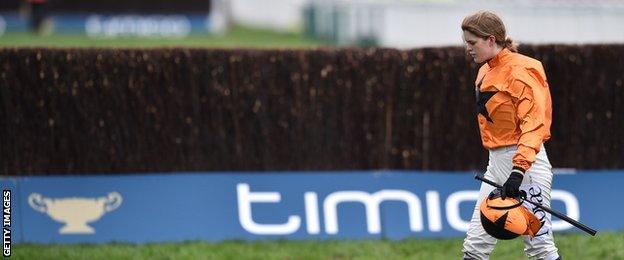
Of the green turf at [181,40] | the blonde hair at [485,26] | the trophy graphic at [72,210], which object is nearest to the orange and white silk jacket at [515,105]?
the blonde hair at [485,26]

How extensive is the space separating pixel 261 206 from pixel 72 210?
4.89ft

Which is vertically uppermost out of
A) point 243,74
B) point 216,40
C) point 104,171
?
point 243,74

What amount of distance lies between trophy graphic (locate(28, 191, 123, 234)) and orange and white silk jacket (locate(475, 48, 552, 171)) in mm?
3649

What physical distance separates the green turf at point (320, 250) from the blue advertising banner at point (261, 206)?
5.6 inches

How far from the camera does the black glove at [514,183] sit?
6.42 m

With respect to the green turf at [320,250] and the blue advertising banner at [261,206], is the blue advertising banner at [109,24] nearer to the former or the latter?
the blue advertising banner at [261,206]

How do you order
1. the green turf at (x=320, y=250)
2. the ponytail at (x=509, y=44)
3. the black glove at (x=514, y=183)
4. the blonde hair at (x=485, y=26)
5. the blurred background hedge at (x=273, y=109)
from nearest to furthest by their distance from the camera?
the black glove at (x=514, y=183) < the blonde hair at (x=485, y=26) < the ponytail at (x=509, y=44) < the green turf at (x=320, y=250) < the blurred background hedge at (x=273, y=109)

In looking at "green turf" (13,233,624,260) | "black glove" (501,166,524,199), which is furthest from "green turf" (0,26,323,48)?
"black glove" (501,166,524,199)

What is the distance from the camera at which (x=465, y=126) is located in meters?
9.82

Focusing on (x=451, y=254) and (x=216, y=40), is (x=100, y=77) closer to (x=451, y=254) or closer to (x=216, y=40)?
(x=451, y=254)

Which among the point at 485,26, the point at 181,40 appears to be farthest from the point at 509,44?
the point at 181,40

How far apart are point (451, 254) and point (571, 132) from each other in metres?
1.69

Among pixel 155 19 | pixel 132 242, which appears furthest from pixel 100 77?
Answer: pixel 155 19

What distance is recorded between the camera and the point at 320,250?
9.04 metres
